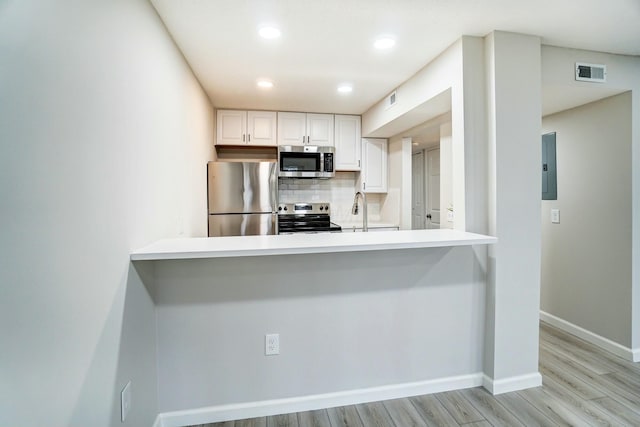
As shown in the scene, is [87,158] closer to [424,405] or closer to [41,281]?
[41,281]

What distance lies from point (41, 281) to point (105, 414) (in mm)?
673

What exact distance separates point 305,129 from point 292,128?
16 cm

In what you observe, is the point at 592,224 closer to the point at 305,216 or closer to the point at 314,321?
the point at 314,321

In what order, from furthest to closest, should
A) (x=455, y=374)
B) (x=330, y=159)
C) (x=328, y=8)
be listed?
1. (x=330, y=159)
2. (x=455, y=374)
3. (x=328, y=8)

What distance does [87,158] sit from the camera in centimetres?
107

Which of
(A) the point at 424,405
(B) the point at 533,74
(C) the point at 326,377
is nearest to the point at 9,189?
(C) the point at 326,377

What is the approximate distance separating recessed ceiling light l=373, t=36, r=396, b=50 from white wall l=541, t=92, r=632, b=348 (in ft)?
6.26

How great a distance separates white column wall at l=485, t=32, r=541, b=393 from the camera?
78.1 inches

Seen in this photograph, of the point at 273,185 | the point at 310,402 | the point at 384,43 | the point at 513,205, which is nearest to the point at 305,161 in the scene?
the point at 273,185

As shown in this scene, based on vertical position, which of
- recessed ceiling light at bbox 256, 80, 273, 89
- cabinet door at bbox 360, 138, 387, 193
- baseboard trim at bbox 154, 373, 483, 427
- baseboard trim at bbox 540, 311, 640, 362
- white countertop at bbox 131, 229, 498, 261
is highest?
recessed ceiling light at bbox 256, 80, 273, 89

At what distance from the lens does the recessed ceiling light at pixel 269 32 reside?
6.31ft

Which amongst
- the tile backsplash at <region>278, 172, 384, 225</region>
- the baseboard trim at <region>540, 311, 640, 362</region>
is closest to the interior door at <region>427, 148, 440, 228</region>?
the tile backsplash at <region>278, 172, 384, 225</region>

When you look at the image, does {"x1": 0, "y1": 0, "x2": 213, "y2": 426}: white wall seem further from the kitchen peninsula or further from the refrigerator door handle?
the refrigerator door handle

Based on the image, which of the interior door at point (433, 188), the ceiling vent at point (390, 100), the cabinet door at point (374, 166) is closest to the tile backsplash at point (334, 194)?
the cabinet door at point (374, 166)
